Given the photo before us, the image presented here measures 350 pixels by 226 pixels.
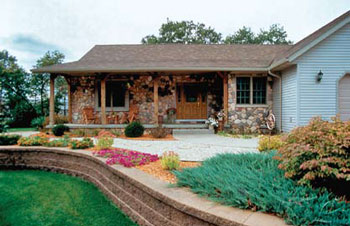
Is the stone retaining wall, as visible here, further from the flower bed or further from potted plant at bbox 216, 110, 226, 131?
potted plant at bbox 216, 110, 226, 131

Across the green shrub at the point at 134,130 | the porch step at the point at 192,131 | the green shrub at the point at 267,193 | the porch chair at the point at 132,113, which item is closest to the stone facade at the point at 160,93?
the porch chair at the point at 132,113

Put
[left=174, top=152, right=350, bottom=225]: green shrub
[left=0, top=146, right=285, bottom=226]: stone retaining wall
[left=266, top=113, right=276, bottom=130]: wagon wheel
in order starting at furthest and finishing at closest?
[left=266, top=113, right=276, bottom=130]: wagon wheel < [left=0, top=146, right=285, bottom=226]: stone retaining wall < [left=174, top=152, right=350, bottom=225]: green shrub

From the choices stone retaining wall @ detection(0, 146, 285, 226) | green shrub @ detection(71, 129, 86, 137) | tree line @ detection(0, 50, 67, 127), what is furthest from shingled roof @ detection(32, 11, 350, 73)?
tree line @ detection(0, 50, 67, 127)

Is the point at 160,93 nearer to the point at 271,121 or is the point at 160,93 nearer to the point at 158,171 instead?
the point at 271,121

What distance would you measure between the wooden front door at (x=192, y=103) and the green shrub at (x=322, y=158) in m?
9.95

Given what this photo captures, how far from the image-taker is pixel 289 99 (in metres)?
9.94

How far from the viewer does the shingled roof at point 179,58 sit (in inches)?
419

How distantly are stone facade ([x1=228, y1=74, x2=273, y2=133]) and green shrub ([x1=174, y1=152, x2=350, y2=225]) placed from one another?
7.72m

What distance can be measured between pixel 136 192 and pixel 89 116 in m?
9.15

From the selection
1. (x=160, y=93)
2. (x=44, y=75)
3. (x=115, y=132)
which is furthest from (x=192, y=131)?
(x=44, y=75)

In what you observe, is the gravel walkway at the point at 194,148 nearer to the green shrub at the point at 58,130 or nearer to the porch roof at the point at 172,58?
the green shrub at the point at 58,130

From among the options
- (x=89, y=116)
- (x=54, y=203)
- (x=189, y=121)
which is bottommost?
(x=54, y=203)

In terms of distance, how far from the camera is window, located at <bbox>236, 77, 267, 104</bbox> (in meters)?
11.6

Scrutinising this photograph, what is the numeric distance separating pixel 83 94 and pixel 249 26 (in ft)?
86.2
